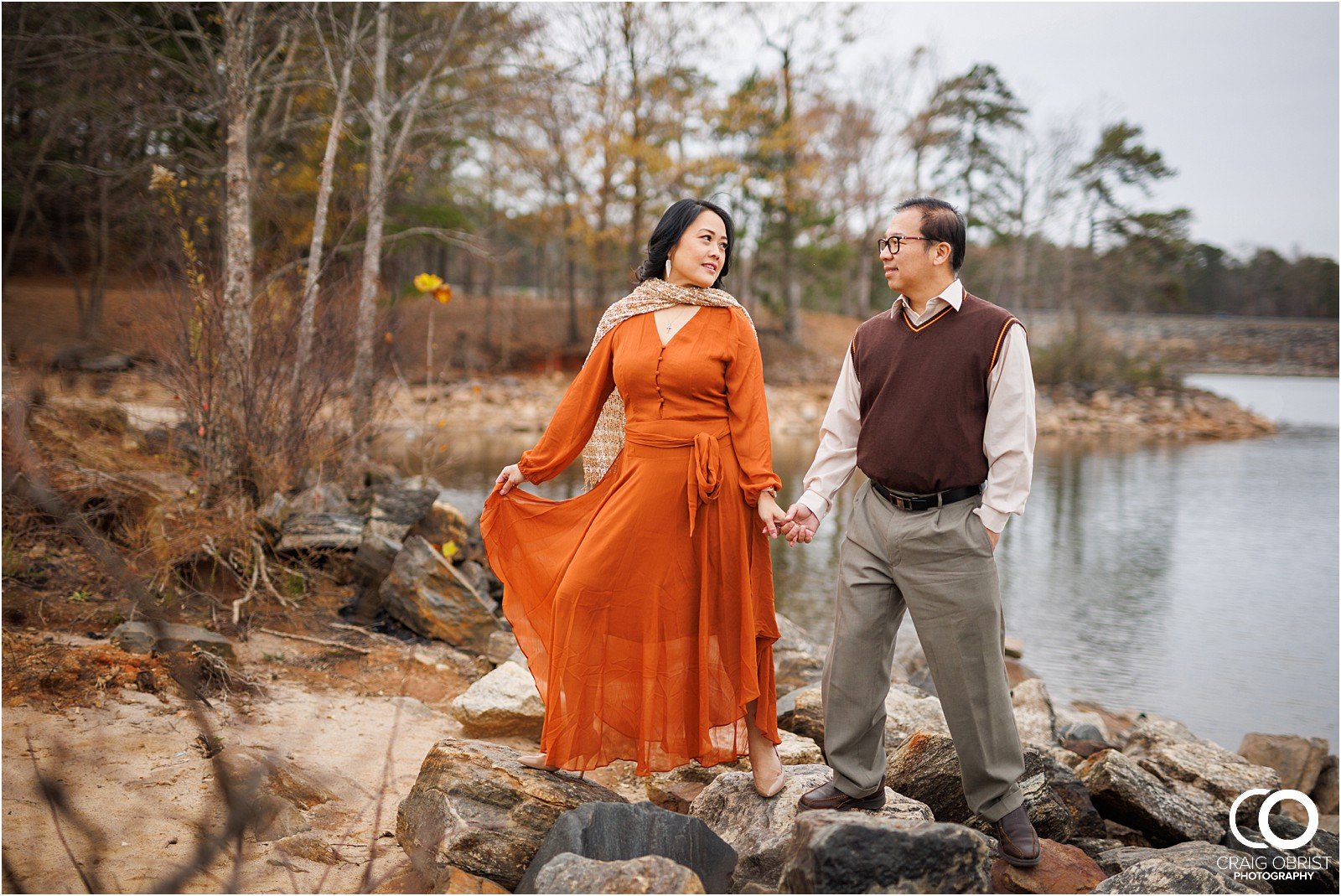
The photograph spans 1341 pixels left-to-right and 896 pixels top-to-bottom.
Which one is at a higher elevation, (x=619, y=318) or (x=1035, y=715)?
(x=619, y=318)

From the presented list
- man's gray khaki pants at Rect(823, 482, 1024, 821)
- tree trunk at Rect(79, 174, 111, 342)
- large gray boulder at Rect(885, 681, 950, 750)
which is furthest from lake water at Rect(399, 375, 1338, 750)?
tree trunk at Rect(79, 174, 111, 342)

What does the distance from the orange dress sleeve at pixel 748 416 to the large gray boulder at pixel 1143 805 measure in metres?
1.87

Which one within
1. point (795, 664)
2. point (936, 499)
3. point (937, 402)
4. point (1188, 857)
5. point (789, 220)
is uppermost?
point (789, 220)

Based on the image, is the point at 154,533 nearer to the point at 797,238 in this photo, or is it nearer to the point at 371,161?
the point at 371,161

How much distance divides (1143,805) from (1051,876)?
105cm

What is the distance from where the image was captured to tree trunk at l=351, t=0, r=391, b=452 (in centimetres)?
901

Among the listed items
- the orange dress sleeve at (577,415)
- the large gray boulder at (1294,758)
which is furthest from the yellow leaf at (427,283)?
the large gray boulder at (1294,758)

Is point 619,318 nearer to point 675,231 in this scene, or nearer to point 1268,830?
point 675,231

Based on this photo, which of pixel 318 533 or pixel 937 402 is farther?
pixel 318 533

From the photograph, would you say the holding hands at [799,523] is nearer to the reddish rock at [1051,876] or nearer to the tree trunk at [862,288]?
the reddish rock at [1051,876]

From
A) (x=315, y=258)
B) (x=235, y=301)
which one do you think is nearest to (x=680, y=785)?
(x=235, y=301)

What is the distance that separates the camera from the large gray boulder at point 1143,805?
145 inches

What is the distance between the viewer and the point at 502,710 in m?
4.20

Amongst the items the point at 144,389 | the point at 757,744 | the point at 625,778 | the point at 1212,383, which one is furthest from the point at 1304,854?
the point at 1212,383
